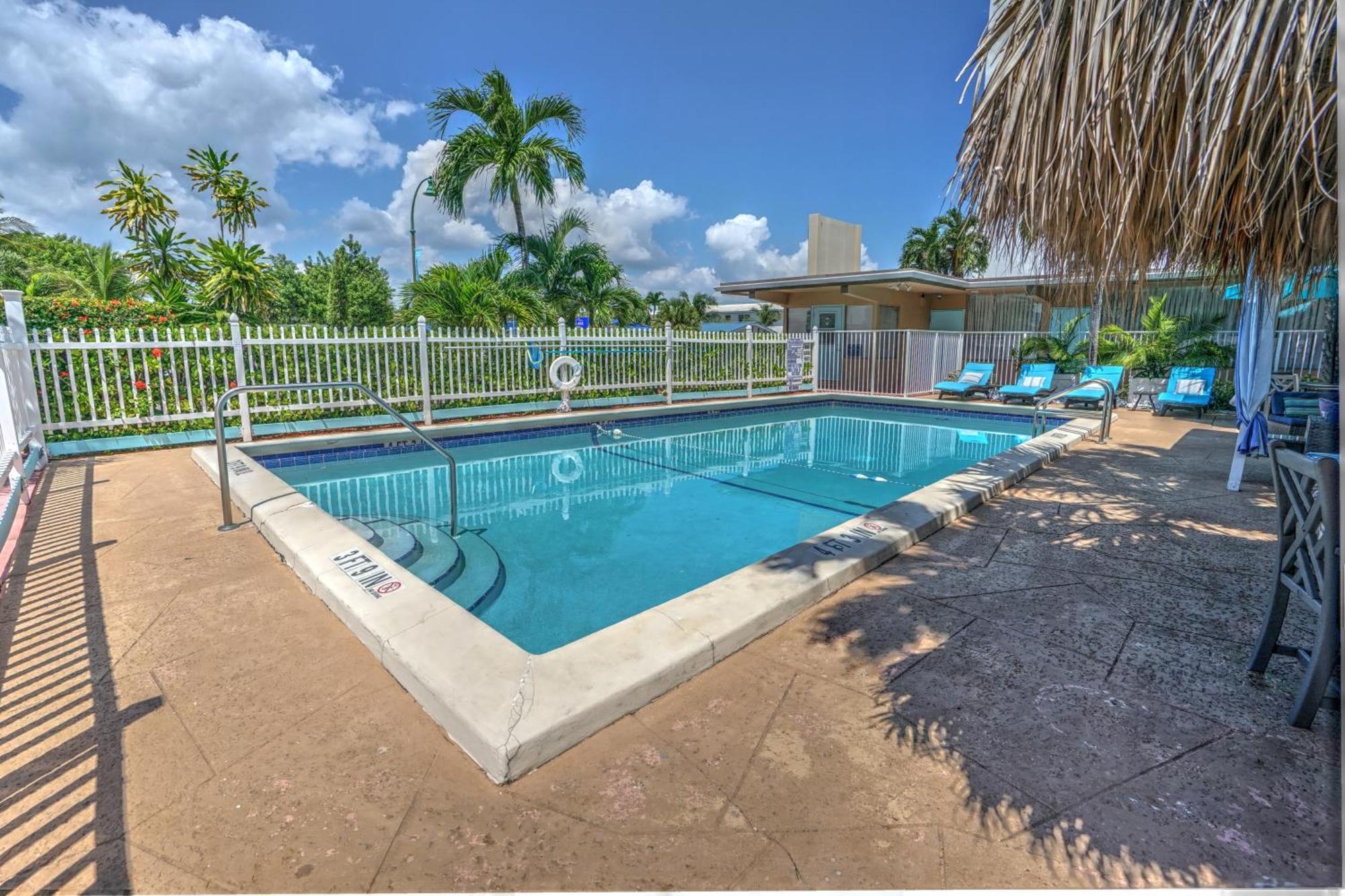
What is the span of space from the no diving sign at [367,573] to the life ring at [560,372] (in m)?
7.56

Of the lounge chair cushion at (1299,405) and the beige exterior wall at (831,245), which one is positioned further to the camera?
the beige exterior wall at (831,245)

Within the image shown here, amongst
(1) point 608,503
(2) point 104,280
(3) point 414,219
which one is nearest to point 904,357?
(1) point 608,503

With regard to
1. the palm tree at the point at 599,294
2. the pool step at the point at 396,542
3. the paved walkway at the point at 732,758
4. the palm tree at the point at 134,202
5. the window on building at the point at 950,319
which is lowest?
the pool step at the point at 396,542

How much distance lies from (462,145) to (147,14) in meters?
6.15

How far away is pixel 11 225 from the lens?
23828 mm

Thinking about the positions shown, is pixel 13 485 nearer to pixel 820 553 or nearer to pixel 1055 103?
pixel 820 553

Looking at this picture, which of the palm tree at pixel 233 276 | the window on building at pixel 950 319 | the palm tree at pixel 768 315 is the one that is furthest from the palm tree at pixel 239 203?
the palm tree at pixel 768 315

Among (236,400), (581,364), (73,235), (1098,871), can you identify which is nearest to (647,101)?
(581,364)

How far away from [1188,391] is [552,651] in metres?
12.6

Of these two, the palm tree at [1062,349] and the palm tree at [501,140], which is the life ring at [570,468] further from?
the palm tree at [1062,349]

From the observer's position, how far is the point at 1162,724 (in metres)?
2.03

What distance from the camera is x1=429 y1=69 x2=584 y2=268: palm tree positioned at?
14328mm

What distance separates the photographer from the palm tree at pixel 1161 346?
456 inches

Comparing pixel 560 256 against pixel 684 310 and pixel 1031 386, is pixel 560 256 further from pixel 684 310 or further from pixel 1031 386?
pixel 684 310
